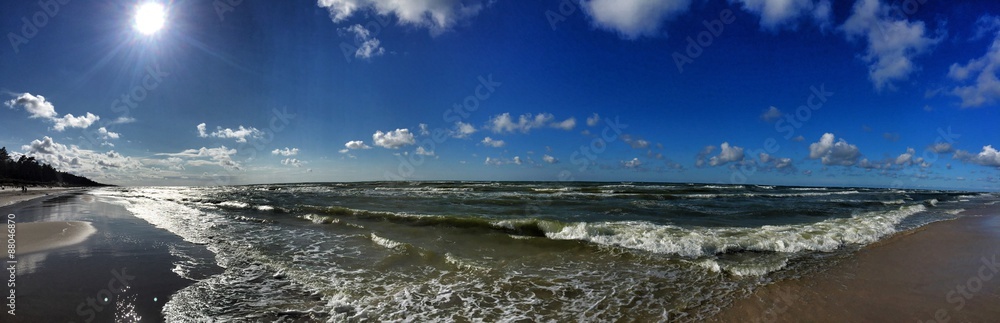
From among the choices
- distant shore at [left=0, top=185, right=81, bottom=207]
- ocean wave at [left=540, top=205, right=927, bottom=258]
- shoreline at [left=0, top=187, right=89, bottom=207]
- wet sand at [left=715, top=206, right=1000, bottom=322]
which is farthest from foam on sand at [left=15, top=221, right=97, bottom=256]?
distant shore at [left=0, top=185, right=81, bottom=207]

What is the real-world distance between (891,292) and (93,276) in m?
A: 12.5

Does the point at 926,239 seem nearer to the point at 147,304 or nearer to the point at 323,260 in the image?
the point at 323,260

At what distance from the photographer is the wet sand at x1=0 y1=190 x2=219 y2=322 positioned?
4.49 m

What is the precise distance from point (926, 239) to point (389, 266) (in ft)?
47.7

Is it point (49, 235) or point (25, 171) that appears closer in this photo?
point (49, 235)

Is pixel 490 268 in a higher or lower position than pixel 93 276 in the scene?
lower

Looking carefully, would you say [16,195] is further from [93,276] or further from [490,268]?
[490,268]

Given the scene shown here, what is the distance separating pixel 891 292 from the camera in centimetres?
567

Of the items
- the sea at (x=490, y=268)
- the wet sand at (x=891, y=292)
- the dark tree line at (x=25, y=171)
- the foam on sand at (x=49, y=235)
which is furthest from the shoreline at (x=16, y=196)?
the dark tree line at (x=25, y=171)

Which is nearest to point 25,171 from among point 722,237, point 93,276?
point 93,276

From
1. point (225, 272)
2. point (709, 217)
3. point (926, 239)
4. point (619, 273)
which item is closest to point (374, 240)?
point (225, 272)

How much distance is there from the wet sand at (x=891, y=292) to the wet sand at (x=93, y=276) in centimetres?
763

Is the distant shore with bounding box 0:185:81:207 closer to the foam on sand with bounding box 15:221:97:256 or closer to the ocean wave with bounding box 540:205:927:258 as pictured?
the foam on sand with bounding box 15:221:97:256

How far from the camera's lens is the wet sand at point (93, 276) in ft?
14.7
